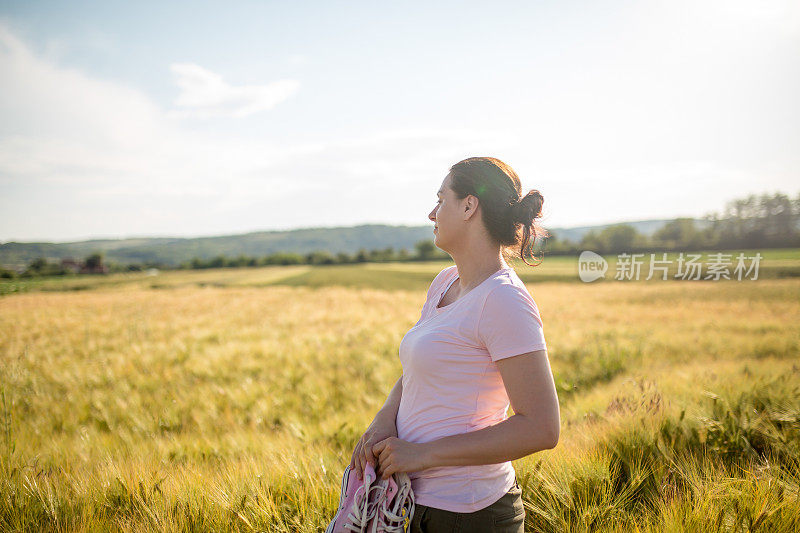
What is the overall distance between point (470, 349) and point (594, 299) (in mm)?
17669

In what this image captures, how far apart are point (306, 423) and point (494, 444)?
334cm

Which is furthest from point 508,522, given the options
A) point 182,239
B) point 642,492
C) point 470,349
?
point 182,239

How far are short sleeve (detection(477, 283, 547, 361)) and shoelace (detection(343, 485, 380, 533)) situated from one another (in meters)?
0.73

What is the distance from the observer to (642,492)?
2.44 meters

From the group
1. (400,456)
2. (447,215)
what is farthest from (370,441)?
(447,215)

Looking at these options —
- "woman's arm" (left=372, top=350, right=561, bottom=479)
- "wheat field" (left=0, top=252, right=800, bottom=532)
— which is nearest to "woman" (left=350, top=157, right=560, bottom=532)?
"woman's arm" (left=372, top=350, right=561, bottom=479)

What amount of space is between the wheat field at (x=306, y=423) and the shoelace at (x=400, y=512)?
79 centimetres

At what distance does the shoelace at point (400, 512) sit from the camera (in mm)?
1509

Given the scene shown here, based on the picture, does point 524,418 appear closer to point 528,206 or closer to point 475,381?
point 475,381

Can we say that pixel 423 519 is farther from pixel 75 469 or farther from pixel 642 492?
pixel 75 469

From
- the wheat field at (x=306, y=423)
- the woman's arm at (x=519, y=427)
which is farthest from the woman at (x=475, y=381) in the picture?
the wheat field at (x=306, y=423)

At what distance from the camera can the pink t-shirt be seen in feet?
4.55

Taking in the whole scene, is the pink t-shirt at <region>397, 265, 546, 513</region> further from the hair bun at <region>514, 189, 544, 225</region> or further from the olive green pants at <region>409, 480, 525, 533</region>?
the hair bun at <region>514, 189, 544, 225</region>

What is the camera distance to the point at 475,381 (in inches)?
59.8
